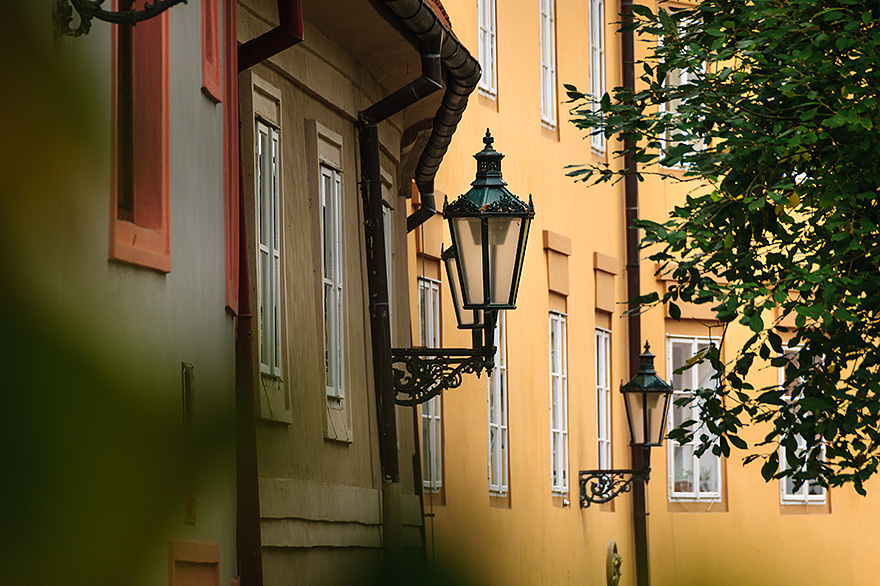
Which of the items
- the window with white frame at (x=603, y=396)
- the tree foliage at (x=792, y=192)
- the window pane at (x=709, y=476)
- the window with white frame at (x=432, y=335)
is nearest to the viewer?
the tree foliage at (x=792, y=192)

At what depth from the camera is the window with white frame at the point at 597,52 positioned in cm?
1542

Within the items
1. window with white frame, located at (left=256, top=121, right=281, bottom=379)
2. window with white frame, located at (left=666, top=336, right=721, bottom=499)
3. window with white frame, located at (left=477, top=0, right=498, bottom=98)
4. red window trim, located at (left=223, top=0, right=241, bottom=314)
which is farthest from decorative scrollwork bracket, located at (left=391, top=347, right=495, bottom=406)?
window with white frame, located at (left=666, top=336, right=721, bottom=499)

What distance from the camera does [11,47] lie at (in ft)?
1.56

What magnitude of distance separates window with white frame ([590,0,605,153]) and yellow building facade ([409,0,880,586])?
1.0 inches

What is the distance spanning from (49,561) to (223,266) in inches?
138

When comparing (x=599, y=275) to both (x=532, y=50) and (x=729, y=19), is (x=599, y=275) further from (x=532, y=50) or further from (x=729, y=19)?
(x=729, y=19)

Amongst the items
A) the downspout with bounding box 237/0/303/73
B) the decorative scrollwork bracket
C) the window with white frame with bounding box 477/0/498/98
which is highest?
the window with white frame with bounding box 477/0/498/98

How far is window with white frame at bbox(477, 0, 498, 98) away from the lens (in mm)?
11953

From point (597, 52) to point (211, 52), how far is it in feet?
39.6

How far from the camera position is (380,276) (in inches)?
298

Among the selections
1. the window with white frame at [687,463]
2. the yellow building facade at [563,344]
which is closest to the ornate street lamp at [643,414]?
the yellow building facade at [563,344]

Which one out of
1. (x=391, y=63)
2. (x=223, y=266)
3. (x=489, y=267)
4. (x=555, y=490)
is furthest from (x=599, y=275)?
(x=223, y=266)

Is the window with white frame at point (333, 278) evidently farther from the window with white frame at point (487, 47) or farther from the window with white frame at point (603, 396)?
the window with white frame at point (603, 396)

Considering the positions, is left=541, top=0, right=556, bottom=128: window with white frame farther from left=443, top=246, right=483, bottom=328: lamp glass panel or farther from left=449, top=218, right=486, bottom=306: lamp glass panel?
left=449, top=218, right=486, bottom=306: lamp glass panel
